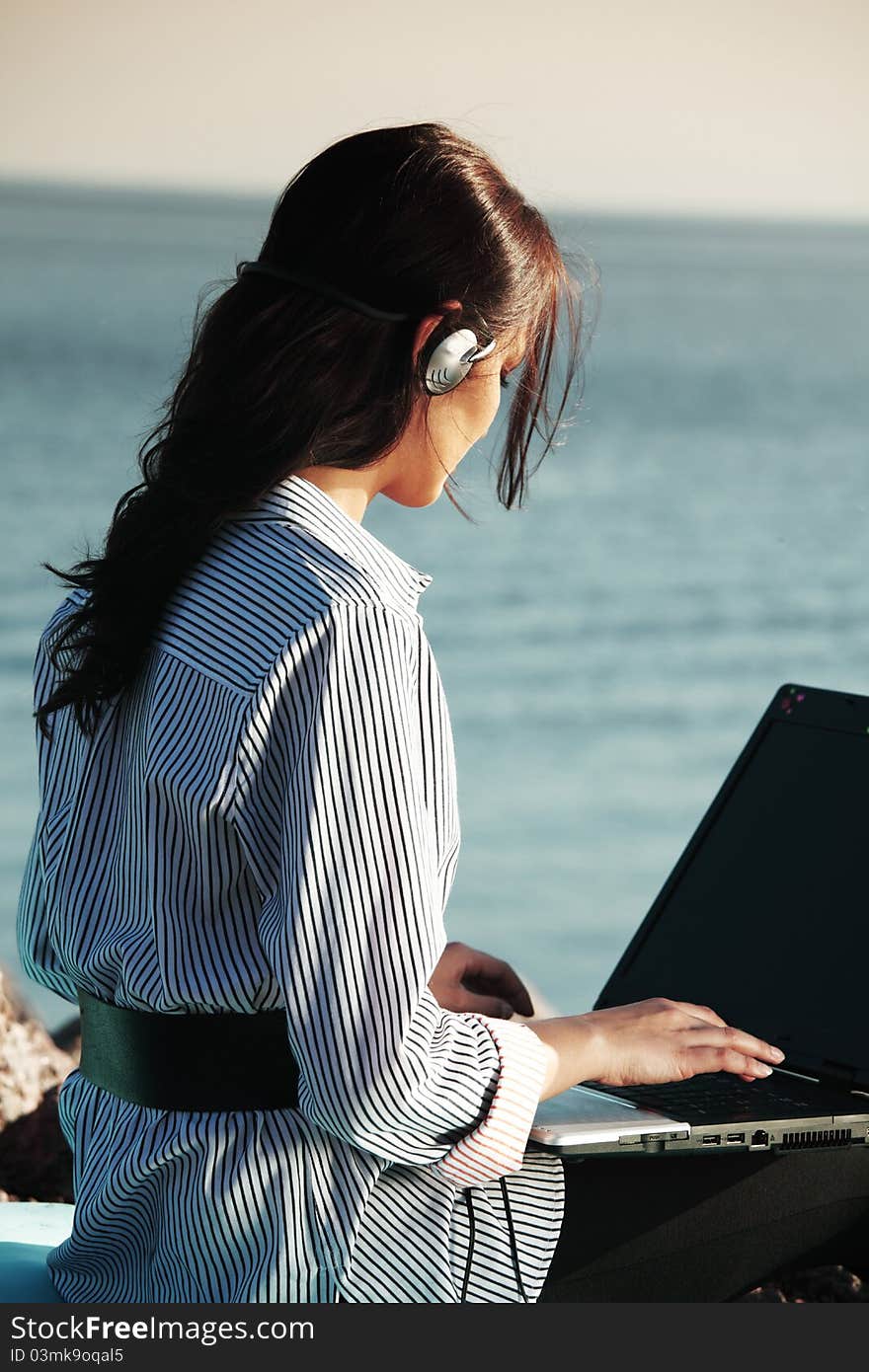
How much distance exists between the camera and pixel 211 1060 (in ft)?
3.50

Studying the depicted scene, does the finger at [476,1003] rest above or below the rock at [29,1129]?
above

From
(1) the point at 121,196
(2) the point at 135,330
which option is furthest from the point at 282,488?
(2) the point at 135,330

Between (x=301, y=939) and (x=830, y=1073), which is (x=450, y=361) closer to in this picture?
(x=301, y=939)

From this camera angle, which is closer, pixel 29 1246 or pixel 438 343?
pixel 438 343

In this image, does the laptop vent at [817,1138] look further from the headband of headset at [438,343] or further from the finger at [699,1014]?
the headband of headset at [438,343]

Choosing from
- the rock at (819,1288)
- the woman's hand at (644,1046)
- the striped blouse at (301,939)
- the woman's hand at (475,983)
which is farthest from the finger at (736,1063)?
the rock at (819,1288)

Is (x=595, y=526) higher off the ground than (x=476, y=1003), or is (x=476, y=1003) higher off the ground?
(x=476, y=1003)

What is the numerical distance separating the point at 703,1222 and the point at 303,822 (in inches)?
19.4

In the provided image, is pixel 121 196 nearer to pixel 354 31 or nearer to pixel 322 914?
pixel 354 31

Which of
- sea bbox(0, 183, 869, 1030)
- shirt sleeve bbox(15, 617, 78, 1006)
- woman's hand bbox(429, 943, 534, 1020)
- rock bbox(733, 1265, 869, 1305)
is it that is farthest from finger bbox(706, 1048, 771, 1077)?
sea bbox(0, 183, 869, 1030)

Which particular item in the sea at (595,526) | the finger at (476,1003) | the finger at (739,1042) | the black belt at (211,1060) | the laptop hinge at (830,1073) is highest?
the finger at (739,1042)

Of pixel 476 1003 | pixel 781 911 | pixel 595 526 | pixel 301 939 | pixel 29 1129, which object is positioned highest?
pixel 301 939

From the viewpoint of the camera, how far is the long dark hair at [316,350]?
1130mm


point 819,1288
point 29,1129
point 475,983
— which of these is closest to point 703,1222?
point 475,983
